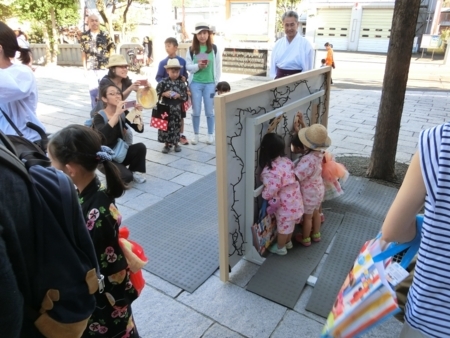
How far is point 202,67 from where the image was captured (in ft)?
16.0

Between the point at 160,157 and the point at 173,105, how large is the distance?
2.51 ft

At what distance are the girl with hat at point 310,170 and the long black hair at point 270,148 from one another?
0.23 m

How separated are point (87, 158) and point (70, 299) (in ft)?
2.45

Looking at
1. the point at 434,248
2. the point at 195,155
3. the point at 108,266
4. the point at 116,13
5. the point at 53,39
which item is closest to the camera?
the point at 434,248

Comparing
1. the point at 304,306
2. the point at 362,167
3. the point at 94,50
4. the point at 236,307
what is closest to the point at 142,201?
the point at 236,307

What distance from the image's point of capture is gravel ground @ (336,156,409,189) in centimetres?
411

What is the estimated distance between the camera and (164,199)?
367cm

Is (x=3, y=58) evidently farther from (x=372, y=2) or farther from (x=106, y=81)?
(x=372, y=2)

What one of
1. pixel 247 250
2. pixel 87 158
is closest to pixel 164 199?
pixel 247 250

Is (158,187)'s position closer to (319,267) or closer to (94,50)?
(319,267)

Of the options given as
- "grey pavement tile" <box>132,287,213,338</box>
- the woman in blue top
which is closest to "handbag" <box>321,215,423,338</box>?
"grey pavement tile" <box>132,287,213,338</box>

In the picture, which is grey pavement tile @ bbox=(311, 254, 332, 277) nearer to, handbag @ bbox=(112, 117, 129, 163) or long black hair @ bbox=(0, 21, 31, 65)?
handbag @ bbox=(112, 117, 129, 163)

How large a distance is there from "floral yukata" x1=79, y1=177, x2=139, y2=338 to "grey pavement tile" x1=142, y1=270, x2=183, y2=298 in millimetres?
662

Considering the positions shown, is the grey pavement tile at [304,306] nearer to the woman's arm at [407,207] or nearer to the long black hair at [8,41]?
the woman's arm at [407,207]
